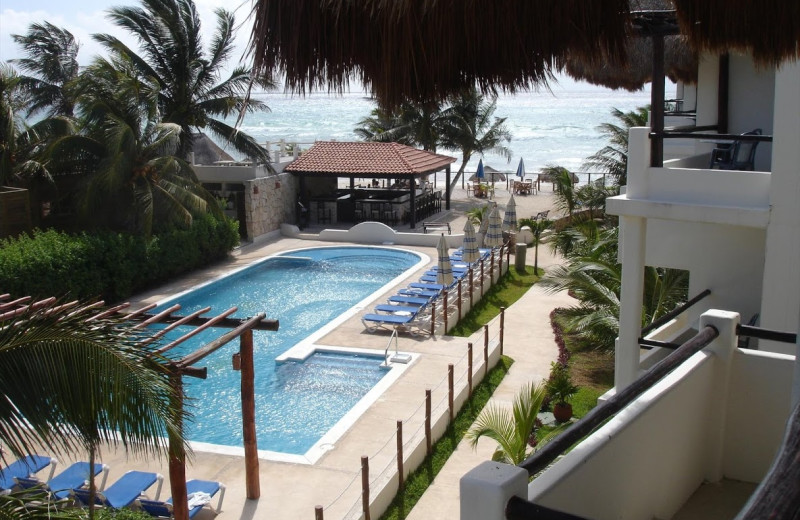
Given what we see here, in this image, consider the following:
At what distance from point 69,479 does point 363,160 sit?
1967cm

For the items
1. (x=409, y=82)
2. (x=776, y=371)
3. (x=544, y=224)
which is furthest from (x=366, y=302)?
(x=409, y=82)

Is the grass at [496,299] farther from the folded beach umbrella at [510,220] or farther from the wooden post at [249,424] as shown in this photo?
the wooden post at [249,424]

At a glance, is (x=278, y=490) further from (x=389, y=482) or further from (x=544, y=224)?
(x=544, y=224)

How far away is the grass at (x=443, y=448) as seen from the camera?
32.0ft

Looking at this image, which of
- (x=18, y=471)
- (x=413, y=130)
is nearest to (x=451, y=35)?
(x=18, y=471)

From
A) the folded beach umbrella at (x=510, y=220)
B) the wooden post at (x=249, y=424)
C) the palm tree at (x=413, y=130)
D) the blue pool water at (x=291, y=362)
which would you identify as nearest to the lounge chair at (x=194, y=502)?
the wooden post at (x=249, y=424)

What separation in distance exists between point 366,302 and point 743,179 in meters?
11.8

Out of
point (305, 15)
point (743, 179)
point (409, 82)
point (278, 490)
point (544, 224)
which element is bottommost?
point (278, 490)

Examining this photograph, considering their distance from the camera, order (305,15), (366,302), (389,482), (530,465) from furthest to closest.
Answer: (366,302) < (389,482) < (305,15) < (530,465)

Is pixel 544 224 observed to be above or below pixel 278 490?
above

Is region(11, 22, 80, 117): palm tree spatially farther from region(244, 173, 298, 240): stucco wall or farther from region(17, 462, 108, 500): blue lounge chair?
region(17, 462, 108, 500): blue lounge chair

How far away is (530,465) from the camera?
9.96 ft

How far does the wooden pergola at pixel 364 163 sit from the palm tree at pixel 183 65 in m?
3.59

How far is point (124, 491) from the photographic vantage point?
9.41 metres
